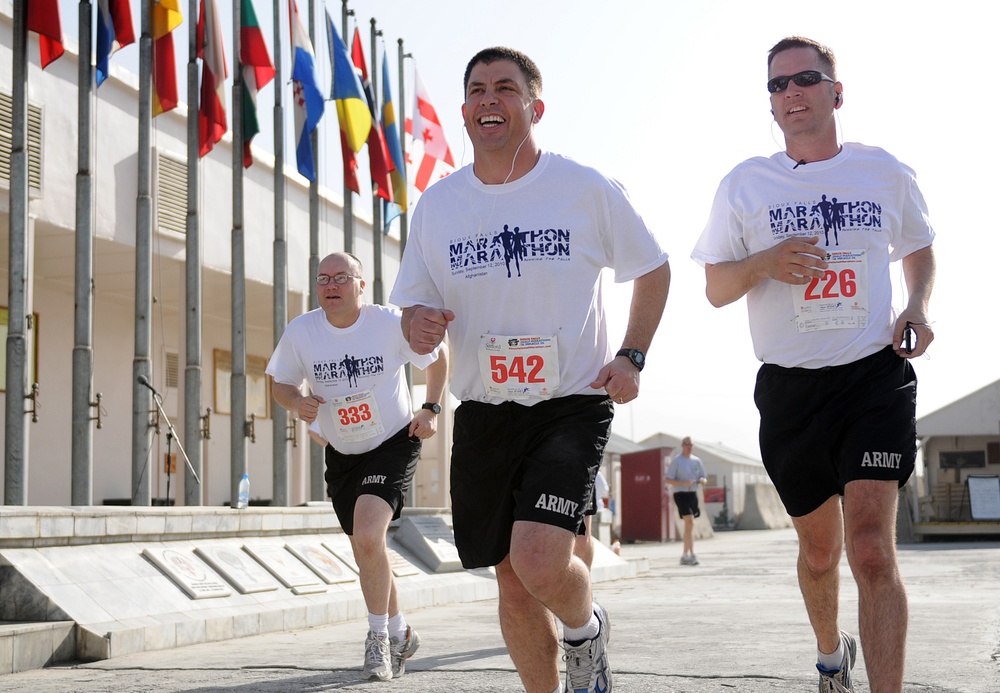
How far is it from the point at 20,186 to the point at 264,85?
15.1 ft

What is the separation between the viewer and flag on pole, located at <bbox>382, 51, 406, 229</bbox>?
17844 mm


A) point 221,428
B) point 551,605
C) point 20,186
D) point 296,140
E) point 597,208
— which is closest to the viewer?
point 551,605

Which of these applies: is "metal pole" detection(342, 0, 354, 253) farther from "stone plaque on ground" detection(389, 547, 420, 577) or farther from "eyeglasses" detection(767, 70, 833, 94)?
"eyeglasses" detection(767, 70, 833, 94)

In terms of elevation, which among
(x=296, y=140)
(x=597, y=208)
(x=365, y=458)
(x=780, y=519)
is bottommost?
(x=780, y=519)

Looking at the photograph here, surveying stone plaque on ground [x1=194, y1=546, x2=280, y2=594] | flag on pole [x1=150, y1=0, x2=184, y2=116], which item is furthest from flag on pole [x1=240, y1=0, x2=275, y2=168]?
stone plaque on ground [x1=194, y1=546, x2=280, y2=594]

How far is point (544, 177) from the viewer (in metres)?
3.74

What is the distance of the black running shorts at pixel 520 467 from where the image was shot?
3.42m

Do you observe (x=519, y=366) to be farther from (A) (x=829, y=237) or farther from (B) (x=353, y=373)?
(B) (x=353, y=373)

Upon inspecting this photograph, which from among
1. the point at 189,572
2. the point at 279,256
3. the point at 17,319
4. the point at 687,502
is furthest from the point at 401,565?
the point at 687,502

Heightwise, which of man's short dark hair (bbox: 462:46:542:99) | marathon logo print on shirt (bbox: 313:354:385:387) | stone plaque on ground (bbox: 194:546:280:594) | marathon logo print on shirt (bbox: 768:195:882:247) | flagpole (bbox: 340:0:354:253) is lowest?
stone plaque on ground (bbox: 194:546:280:594)

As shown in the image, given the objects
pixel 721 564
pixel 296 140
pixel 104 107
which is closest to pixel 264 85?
pixel 296 140

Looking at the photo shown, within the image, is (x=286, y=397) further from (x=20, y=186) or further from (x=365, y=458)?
(x=20, y=186)

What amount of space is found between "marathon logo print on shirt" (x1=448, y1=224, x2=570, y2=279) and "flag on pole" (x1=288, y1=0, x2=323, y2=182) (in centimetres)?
1252

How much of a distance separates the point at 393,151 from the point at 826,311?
14.6 meters
